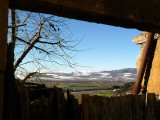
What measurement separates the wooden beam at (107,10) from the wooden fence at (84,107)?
2.41 feet

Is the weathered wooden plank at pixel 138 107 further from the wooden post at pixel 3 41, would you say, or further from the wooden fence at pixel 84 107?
the wooden post at pixel 3 41

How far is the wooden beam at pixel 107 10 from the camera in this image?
159 cm

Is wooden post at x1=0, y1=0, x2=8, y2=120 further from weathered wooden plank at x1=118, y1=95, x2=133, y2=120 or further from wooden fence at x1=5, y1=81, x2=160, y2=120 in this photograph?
weathered wooden plank at x1=118, y1=95, x2=133, y2=120

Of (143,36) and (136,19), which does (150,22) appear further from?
(143,36)

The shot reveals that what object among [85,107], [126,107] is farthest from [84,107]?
[126,107]

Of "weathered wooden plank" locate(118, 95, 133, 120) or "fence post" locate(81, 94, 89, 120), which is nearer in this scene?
"fence post" locate(81, 94, 89, 120)

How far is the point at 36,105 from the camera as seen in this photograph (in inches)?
70.1

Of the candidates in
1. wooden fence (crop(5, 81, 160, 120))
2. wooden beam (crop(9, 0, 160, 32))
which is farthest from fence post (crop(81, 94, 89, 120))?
wooden beam (crop(9, 0, 160, 32))

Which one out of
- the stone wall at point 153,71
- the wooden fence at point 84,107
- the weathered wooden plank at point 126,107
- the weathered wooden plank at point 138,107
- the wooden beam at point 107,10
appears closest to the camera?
the wooden beam at point 107,10

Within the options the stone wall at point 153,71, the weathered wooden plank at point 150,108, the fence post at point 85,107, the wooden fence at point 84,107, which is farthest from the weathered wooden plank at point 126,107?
the stone wall at point 153,71

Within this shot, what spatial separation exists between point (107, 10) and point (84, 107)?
3.49ft

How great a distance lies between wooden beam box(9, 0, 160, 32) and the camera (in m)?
1.59

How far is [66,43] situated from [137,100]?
7.59 ft

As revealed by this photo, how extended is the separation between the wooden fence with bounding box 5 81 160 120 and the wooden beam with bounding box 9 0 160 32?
2.41ft
